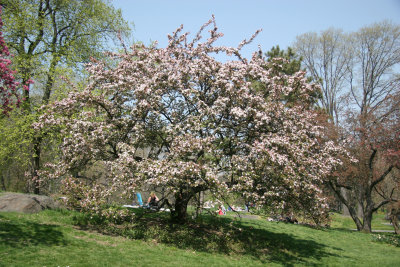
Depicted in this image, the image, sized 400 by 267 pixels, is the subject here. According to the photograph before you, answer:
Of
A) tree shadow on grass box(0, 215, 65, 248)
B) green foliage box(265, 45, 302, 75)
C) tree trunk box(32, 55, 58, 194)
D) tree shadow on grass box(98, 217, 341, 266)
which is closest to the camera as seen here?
tree shadow on grass box(0, 215, 65, 248)

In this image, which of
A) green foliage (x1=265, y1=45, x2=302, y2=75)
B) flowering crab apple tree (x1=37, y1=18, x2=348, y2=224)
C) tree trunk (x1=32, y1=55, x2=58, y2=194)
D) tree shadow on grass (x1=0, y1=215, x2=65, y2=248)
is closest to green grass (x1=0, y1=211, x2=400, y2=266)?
tree shadow on grass (x1=0, y1=215, x2=65, y2=248)

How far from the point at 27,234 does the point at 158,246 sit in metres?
3.91

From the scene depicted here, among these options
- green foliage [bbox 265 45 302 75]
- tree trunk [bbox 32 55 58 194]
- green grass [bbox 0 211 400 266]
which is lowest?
green grass [bbox 0 211 400 266]

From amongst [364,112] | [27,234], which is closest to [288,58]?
[364,112]

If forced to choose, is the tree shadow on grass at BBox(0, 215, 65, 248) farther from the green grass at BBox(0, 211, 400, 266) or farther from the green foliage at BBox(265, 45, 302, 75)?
the green foliage at BBox(265, 45, 302, 75)

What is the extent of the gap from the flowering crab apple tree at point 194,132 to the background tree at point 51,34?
692 cm

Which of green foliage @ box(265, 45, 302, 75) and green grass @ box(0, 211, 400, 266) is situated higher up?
green foliage @ box(265, 45, 302, 75)

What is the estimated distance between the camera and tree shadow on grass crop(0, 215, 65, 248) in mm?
8062

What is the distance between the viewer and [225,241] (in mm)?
11328

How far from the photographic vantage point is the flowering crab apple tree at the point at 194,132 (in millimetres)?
9922

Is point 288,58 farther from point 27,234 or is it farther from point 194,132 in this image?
point 27,234

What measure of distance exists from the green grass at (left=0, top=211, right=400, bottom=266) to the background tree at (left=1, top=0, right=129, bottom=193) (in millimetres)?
8471

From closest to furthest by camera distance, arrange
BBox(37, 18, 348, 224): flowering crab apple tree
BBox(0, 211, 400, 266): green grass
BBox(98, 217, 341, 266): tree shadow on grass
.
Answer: BBox(0, 211, 400, 266): green grass, BBox(37, 18, 348, 224): flowering crab apple tree, BBox(98, 217, 341, 266): tree shadow on grass

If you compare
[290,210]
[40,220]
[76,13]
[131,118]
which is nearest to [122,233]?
[40,220]
